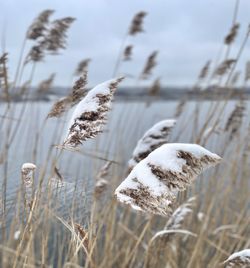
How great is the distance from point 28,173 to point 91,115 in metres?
0.25

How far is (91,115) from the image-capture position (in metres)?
0.93

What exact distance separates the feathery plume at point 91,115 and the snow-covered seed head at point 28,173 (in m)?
0.16

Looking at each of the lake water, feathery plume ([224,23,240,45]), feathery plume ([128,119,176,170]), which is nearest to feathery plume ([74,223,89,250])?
feathery plume ([128,119,176,170])

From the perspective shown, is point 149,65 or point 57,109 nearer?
point 57,109

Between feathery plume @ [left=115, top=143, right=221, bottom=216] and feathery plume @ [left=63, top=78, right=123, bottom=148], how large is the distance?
13 centimetres

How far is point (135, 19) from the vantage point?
11.6 feet

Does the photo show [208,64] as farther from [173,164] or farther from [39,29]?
[173,164]

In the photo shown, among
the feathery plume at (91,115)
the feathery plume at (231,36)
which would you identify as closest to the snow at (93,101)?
the feathery plume at (91,115)

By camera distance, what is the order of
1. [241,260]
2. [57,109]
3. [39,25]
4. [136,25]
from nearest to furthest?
1. [241,260]
2. [57,109]
3. [39,25]
4. [136,25]

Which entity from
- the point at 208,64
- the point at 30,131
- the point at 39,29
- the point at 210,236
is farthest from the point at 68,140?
the point at 208,64

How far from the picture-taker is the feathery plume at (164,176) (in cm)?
80

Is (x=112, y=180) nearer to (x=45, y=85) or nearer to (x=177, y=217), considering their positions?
(x=45, y=85)

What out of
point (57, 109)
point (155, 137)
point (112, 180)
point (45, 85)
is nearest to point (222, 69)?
point (112, 180)

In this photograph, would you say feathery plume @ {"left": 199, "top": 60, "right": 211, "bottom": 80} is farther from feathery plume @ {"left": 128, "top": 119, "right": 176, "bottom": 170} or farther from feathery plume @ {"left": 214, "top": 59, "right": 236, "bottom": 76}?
feathery plume @ {"left": 128, "top": 119, "right": 176, "bottom": 170}
